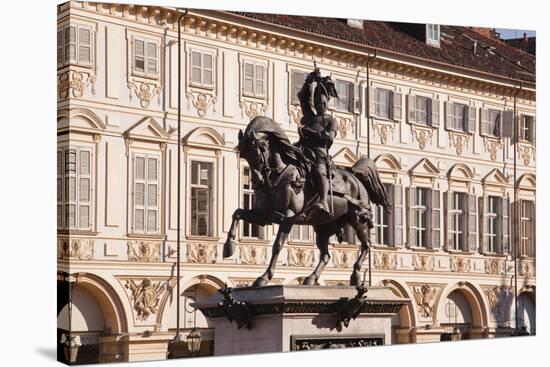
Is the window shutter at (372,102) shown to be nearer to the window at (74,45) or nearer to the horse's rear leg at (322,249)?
the horse's rear leg at (322,249)

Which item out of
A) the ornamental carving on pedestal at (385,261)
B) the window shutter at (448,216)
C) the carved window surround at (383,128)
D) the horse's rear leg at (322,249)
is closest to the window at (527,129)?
the window shutter at (448,216)

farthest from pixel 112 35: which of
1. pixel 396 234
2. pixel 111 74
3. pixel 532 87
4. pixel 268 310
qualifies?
pixel 532 87

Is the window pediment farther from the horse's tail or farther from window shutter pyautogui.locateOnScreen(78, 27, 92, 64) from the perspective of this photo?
the horse's tail

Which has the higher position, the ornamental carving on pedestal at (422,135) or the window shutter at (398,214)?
the ornamental carving on pedestal at (422,135)

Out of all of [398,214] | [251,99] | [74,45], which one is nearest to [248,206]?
[251,99]

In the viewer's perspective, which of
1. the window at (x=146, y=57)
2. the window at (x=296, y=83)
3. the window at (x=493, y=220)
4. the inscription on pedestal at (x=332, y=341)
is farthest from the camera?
the window at (x=493, y=220)

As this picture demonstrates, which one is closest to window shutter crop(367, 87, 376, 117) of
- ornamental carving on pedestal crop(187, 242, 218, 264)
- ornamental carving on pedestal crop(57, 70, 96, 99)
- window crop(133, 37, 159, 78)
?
ornamental carving on pedestal crop(187, 242, 218, 264)

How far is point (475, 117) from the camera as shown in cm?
2673

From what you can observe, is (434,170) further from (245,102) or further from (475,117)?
(245,102)

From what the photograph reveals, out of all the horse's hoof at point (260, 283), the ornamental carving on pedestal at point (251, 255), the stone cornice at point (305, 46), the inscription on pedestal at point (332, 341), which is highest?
the stone cornice at point (305, 46)

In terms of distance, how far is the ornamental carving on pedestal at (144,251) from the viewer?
2200 centimetres

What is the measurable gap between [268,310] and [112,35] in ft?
15.7

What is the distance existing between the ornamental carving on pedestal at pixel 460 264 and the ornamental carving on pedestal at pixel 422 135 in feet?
6.96

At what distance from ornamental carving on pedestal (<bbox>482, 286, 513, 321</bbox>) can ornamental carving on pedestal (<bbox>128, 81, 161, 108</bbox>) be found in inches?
308
